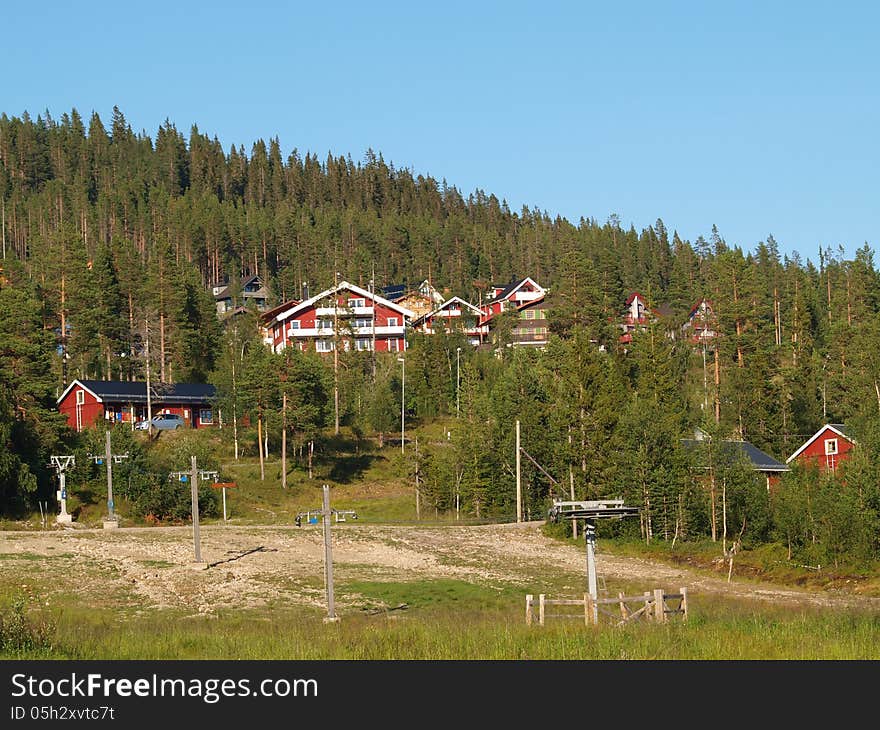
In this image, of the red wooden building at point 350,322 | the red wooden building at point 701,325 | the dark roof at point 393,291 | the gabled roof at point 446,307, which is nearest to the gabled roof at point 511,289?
the gabled roof at point 446,307

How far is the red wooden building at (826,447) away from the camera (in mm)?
71506

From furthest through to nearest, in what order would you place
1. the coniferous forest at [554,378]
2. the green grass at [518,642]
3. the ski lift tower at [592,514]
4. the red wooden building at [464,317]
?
the red wooden building at [464,317] < the coniferous forest at [554,378] < the ski lift tower at [592,514] < the green grass at [518,642]

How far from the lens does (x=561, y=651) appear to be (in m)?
16.6

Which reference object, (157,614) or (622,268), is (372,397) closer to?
(157,614)

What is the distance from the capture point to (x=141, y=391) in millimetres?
83688

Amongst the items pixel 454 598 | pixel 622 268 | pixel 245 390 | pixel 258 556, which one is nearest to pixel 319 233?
pixel 622 268

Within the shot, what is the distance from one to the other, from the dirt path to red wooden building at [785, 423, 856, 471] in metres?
22.5

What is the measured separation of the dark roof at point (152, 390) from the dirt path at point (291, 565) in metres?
25.1

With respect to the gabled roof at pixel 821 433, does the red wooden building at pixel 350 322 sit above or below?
above

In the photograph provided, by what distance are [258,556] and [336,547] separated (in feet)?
18.5

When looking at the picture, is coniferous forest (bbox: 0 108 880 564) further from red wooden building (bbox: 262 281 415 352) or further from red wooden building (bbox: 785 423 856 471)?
red wooden building (bbox: 262 281 415 352)

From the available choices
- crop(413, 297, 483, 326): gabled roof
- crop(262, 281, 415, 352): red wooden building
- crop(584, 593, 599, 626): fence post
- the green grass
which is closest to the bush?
the green grass

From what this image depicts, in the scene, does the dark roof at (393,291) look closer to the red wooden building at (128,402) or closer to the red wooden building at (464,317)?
the red wooden building at (464,317)

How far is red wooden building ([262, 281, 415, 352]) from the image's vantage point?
4528 inches
